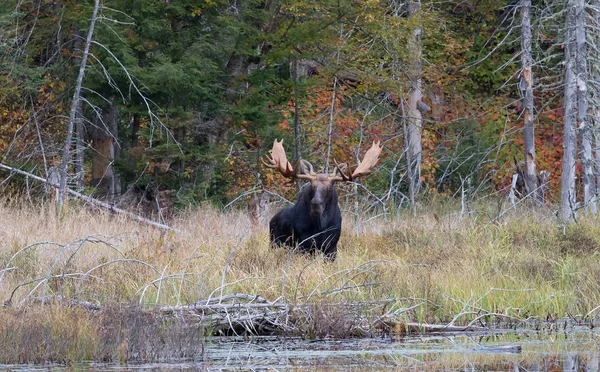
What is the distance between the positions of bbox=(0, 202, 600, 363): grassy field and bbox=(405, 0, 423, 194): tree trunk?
8520 millimetres

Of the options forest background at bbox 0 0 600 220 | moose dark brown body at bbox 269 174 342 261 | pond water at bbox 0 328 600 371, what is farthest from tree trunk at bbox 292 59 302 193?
pond water at bbox 0 328 600 371

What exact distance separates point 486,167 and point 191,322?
18.7 metres

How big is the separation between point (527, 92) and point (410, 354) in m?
16.3

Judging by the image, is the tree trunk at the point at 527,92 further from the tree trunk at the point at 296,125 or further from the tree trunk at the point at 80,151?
the tree trunk at the point at 80,151

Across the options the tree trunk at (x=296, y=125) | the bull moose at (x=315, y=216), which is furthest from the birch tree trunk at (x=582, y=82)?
the bull moose at (x=315, y=216)

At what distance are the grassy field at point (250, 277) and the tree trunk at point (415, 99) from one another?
335 inches

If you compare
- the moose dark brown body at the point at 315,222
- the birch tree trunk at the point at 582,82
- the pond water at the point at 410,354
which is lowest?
A: the pond water at the point at 410,354

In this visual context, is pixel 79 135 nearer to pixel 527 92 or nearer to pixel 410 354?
pixel 527 92

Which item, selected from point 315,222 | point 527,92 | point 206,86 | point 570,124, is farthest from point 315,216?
point 527,92

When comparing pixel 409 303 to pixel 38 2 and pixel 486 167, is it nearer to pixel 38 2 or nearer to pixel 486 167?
pixel 38 2

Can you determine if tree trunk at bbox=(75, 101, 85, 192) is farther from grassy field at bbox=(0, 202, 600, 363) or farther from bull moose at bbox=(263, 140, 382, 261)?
bull moose at bbox=(263, 140, 382, 261)

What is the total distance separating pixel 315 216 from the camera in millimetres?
14195

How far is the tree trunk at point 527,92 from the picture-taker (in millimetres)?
23609

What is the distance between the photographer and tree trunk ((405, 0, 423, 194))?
24.6 metres
